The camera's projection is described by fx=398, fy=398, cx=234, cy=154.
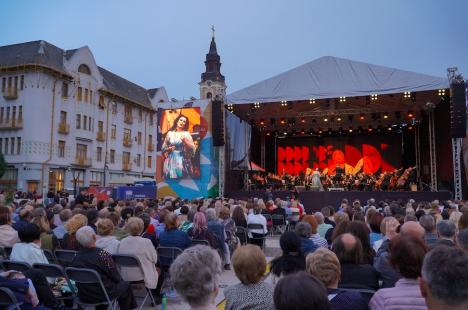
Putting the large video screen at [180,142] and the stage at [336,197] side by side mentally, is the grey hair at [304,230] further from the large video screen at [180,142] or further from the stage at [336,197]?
the large video screen at [180,142]

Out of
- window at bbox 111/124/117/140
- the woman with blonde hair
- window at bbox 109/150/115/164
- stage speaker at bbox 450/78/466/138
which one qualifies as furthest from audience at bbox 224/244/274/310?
window at bbox 111/124/117/140

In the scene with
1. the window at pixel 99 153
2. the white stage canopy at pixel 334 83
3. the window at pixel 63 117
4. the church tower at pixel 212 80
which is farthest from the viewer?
the church tower at pixel 212 80

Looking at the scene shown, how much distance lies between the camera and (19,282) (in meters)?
3.01

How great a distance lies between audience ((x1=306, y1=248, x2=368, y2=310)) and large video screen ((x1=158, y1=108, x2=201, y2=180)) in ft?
55.0

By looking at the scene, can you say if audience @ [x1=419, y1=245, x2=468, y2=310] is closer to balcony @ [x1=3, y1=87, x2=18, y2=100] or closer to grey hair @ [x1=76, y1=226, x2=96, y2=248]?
grey hair @ [x1=76, y1=226, x2=96, y2=248]

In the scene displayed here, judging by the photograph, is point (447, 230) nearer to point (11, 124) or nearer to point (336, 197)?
point (336, 197)

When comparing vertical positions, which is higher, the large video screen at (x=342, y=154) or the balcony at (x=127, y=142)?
the balcony at (x=127, y=142)

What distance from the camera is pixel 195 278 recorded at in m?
2.19

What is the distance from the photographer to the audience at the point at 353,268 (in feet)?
10.4

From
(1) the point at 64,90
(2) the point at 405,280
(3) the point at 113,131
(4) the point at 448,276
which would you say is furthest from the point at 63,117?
(4) the point at 448,276

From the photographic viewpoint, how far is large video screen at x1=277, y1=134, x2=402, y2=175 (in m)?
25.4

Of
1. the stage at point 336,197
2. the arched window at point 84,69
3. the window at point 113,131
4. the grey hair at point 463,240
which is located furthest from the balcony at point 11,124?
the grey hair at point 463,240

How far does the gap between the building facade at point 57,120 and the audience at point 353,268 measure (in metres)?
28.4

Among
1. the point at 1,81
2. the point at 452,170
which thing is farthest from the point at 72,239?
the point at 1,81
